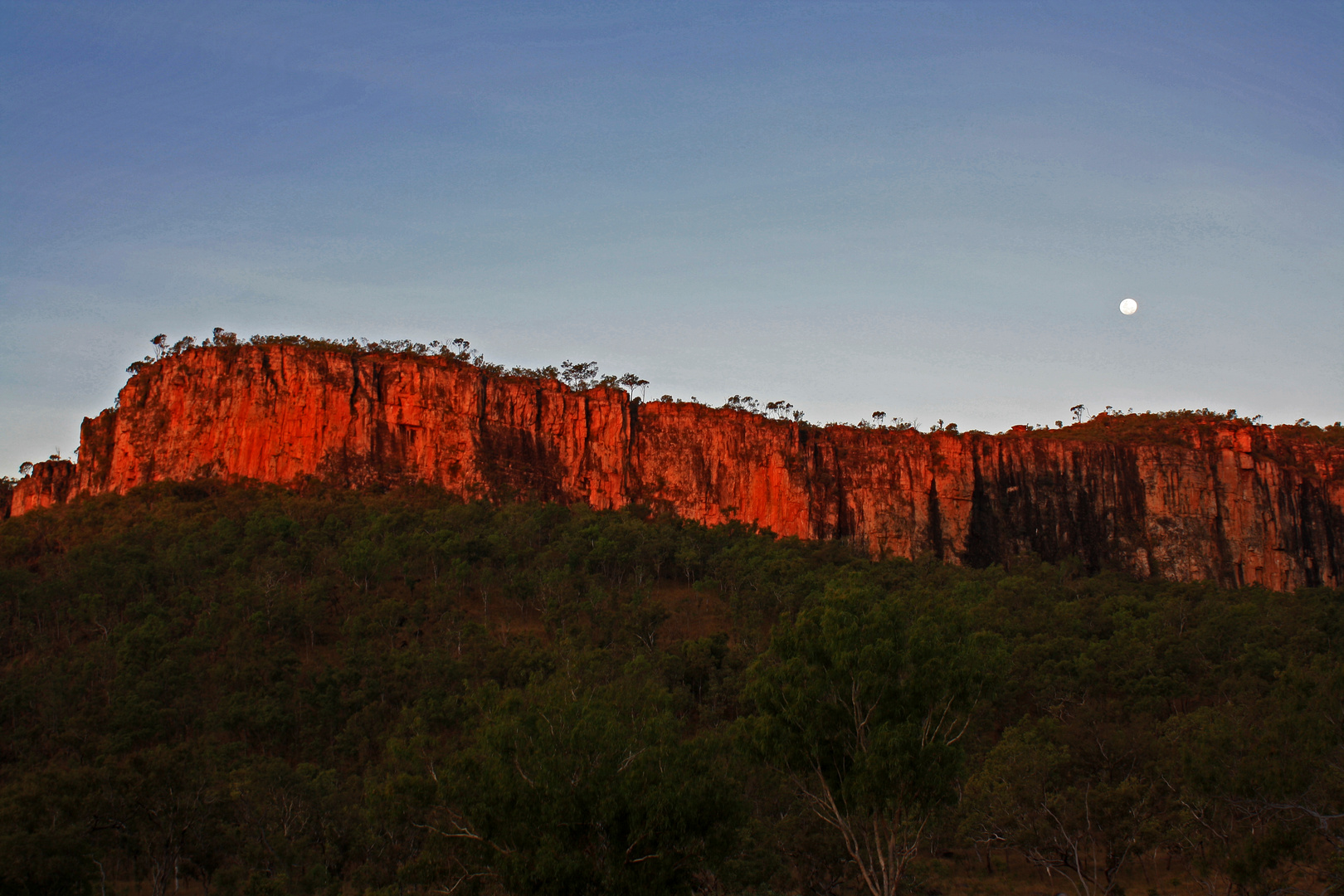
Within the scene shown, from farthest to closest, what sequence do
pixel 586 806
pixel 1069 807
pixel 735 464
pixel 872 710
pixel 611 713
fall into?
pixel 735 464
pixel 1069 807
pixel 611 713
pixel 872 710
pixel 586 806

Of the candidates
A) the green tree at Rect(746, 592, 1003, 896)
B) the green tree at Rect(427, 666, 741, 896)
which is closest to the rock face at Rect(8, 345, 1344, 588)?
the green tree at Rect(427, 666, 741, 896)

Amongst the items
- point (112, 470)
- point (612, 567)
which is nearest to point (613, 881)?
point (612, 567)

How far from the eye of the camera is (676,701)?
37438 millimetres

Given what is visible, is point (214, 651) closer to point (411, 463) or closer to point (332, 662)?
point (332, 662)

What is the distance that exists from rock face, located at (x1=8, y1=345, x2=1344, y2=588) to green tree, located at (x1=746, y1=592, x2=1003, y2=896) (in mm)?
51191

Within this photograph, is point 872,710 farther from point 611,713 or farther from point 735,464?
point 735,464

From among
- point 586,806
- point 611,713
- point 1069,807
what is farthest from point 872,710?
point 1069,807

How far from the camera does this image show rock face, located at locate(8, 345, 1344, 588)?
6838cm

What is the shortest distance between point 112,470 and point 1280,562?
78931 mm

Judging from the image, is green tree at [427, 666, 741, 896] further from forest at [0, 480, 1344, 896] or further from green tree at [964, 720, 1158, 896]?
green tree at [964, 720, 1158, 896]

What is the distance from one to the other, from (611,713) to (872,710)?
4749 millimetres

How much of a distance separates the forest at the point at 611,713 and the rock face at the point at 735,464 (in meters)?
3.33

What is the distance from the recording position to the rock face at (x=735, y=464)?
224 ft

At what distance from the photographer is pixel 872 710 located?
19.2 meters
